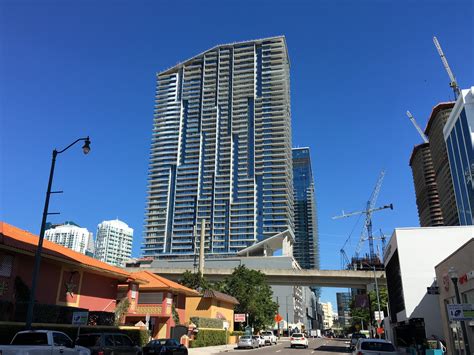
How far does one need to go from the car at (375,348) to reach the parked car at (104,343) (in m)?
10.1

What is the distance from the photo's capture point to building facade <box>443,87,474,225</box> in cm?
9112

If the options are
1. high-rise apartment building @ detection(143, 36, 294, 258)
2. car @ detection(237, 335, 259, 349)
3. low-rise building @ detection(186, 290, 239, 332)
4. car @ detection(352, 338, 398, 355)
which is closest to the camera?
car @ detection(352, 338, 398, 355)

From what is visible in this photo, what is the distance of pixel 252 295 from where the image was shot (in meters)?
65.9

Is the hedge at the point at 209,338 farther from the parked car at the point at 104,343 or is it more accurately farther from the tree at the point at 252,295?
the parked car at the point at 104,343

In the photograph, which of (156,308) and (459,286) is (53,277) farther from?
(459,286)

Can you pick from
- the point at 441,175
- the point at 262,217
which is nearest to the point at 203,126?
the point at 262,217

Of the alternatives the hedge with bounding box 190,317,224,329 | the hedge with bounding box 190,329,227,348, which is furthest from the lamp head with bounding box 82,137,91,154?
the hedge with bounding box 190,317,224,329

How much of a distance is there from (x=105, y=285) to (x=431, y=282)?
27.2 m

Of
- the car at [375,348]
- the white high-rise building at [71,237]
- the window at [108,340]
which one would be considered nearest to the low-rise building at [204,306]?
the window at [108,340]

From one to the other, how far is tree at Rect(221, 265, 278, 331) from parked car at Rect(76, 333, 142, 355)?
48473 millimetres

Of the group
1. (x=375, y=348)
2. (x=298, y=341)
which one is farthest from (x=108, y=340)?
(x=298, y=341)

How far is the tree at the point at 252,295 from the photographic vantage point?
65.2 m

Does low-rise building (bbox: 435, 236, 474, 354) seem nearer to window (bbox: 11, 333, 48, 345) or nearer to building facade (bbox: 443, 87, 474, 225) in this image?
window (bbox: 11, 333, 48, 345)

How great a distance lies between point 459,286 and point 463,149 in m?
85.7
